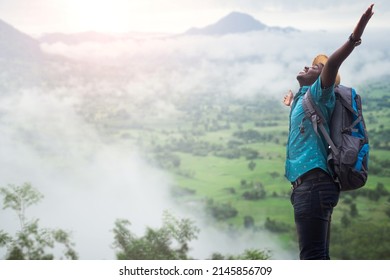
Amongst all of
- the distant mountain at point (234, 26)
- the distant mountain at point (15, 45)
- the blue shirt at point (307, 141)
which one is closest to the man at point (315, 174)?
the blue shirt at point (307, 141)

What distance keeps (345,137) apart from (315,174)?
0.21 m

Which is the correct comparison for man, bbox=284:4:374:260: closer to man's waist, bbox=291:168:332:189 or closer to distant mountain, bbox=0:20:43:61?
man's waist, bbox=291:168:332:189

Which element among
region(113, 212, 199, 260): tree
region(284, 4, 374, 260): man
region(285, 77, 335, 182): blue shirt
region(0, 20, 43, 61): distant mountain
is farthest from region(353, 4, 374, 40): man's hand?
region(0, 20, 43, 61): distant mountain

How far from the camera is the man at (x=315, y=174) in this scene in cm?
229

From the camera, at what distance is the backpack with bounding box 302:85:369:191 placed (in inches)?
91.5

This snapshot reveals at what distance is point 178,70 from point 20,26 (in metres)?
2.00

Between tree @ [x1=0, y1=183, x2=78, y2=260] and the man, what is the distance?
3.10 m

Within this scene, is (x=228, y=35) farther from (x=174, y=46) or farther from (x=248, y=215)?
(x=248, y=215)

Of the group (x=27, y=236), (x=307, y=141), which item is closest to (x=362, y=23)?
(x=307, y=141)

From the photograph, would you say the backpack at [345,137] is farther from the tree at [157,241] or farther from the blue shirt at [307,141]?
the tree at [157,241]

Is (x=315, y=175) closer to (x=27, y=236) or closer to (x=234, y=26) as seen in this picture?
(x=27, y=236)

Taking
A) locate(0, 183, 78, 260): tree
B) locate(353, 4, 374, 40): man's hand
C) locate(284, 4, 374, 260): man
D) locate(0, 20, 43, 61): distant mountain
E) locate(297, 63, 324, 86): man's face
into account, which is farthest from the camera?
locate(0, 20, 43, 61): distant mountain

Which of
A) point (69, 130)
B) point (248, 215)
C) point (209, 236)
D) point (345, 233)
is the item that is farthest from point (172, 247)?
point (69, 130)

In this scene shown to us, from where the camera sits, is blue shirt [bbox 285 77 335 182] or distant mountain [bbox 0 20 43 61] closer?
blue shirt [bbox 285 77 335 182]
